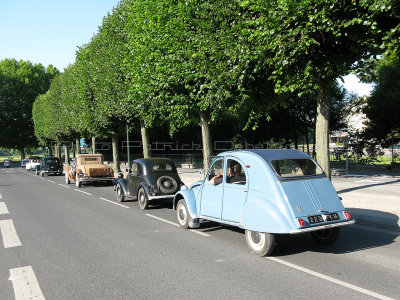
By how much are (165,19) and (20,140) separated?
69.4 meters

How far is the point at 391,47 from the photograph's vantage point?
8.96 metres

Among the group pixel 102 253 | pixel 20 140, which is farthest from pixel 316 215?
pixel 20 140

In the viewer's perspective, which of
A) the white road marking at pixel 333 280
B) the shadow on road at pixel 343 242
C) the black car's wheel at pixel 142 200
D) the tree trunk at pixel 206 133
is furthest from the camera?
the tree trunk at pixel 206 133

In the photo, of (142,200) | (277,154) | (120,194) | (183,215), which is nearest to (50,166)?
(120,194)

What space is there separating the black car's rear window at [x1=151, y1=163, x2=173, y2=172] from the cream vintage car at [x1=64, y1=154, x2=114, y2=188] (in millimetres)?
8943

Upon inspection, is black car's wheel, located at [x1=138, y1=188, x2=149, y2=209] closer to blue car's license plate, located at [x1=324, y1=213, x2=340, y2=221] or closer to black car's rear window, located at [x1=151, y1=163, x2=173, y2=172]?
black car's rear window, located at [x1=151, y1=163, x2=173, y2=172]

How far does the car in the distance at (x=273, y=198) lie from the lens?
227 inches

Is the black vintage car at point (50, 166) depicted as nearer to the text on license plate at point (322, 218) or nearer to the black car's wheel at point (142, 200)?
the black car's wheel at point (142, 200)

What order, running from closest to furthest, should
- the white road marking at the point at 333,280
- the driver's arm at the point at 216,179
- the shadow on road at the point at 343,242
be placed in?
the white road marking at the point at 333,280, the shadow on road at the point at 343,242, the driver's arm at the point at 216,179

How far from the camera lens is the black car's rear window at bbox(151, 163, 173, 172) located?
12.4m

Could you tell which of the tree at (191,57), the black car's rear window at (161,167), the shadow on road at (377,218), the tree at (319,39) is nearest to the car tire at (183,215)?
the black car's rear window at (161,167)

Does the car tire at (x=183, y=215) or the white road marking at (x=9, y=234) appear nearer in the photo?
the white road marking at (x=9, y=234)

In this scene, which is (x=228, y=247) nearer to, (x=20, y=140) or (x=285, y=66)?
(x=285, y=66)

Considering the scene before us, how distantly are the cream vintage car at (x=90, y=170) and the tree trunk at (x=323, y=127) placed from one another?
13.3 metres
